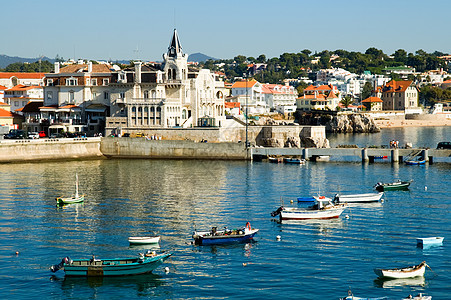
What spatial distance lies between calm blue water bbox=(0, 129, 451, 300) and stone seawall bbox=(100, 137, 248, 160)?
1426 centimetres

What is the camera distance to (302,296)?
4016cm

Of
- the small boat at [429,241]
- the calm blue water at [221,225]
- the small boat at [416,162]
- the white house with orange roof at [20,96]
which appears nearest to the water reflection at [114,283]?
the calm blue water at [221,225]

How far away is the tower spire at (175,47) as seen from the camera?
411ft

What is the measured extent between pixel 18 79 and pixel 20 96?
3236cm

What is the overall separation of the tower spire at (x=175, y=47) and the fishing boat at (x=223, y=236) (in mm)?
76950

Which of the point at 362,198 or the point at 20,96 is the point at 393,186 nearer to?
the point at 362,198

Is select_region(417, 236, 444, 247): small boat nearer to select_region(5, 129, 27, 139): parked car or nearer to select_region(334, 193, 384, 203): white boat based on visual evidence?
select_region(334, 193, 384, 203): white boat

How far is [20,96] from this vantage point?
490 ft

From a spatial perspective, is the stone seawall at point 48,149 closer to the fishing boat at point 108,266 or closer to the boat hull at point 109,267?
the fishing boat at point 108,266

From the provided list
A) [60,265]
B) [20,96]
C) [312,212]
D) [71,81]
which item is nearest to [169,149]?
[71,81]

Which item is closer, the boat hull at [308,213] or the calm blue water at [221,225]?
the calm blue water at [221,225]

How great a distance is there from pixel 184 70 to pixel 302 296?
3541 inches

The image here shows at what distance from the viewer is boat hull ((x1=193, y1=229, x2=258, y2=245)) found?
5175 cm

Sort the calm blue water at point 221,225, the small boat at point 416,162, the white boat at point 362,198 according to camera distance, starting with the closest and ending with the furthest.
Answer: the calm blue water at point 221,225 → the white boat at point 362,198 → the small boat at point 416,162
